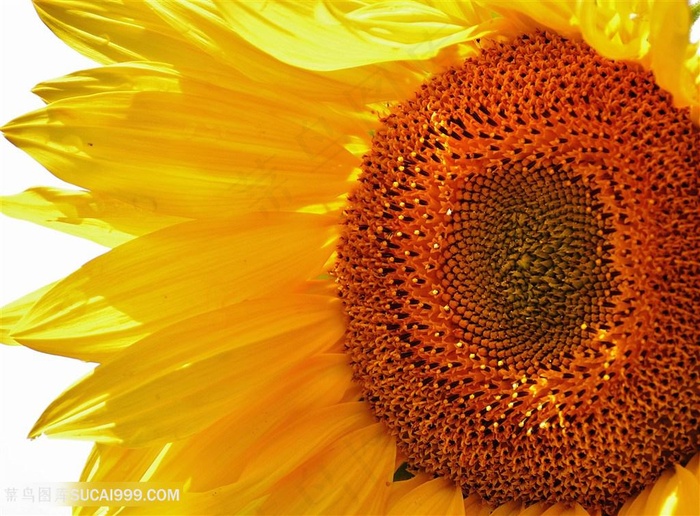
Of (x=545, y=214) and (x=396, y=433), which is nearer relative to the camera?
(x=545, y=214)

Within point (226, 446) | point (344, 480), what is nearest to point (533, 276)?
point (344, 480)

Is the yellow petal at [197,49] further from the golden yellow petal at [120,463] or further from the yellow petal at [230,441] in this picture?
the golden yellow petal at [120,463]

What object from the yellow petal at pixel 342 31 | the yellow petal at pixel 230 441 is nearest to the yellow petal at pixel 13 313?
the yellow petal at pixel 230 441

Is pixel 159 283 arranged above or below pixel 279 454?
above

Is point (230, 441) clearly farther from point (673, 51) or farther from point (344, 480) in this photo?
point (673, 51)

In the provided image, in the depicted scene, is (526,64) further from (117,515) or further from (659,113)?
(117,515)

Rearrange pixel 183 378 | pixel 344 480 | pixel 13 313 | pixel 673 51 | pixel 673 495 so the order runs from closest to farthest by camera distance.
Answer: pixel 673 51 < pixel 673 495 < pixel 183 378 < pixel 344 480 < pixel 13 313

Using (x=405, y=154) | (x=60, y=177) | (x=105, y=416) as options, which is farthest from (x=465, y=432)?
(x=60, y=177)
